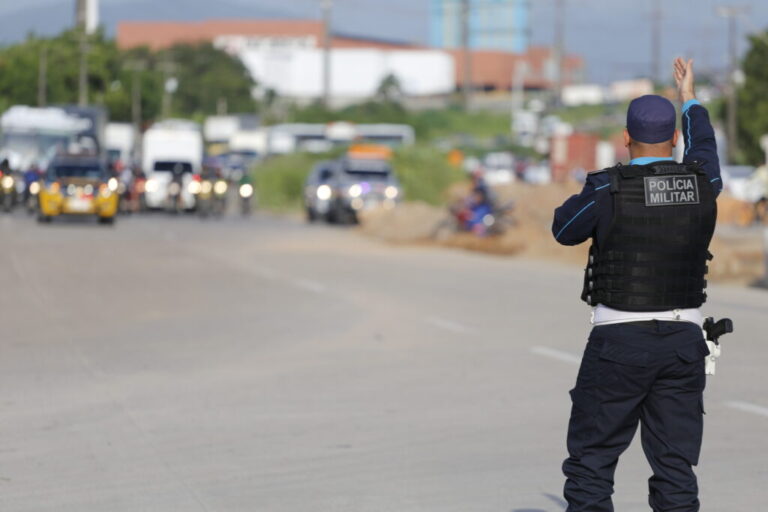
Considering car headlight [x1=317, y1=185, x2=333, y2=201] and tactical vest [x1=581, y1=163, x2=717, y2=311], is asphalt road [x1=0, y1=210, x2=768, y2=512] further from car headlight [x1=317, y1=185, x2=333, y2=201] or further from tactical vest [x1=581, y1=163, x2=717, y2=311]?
car headlight [x1=317, y1=185, x2=333, y2=201]

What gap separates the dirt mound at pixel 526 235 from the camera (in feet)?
91.9

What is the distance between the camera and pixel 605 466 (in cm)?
609

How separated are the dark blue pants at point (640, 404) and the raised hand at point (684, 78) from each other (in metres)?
1.13

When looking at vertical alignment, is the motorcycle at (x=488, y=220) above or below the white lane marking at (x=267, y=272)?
above

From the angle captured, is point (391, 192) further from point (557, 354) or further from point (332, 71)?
point (332, 71)

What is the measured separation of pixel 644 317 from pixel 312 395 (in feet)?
20.3

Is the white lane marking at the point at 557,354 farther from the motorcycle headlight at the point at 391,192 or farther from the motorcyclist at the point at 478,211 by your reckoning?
the motorcycle headlight at the point at 391,192

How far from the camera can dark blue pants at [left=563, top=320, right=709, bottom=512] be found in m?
6.03

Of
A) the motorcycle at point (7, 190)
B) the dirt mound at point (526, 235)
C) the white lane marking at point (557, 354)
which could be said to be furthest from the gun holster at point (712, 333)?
the motorcycle at point (7, 190)

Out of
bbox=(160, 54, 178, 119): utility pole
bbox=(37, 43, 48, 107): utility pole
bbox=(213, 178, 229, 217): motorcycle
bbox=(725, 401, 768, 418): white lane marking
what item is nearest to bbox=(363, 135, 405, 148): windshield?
bbox=(37, 43, 48, 107): utility pole

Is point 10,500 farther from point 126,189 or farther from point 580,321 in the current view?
point 126,189

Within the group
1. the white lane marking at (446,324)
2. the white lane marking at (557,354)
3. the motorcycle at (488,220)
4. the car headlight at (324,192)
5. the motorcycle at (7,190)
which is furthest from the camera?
the motorcycle at (7,190)

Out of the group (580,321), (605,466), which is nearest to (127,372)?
(580,321)

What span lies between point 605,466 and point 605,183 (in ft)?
3.27
